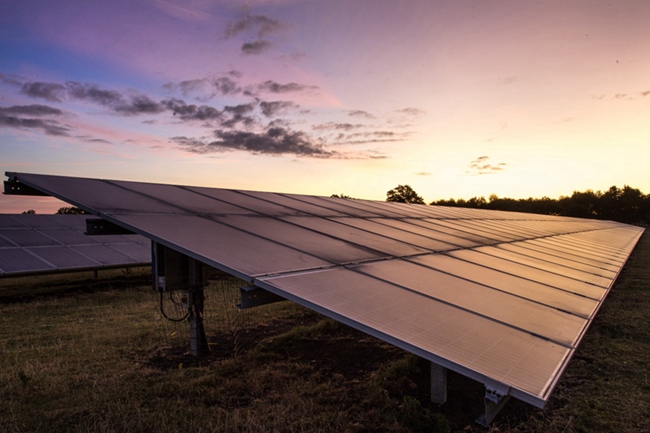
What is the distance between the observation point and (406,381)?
5738mm

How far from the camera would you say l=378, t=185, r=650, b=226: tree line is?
4240 inches

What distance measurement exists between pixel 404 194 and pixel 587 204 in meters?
50.9

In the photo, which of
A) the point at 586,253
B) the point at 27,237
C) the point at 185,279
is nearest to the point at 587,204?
the point at 586,253

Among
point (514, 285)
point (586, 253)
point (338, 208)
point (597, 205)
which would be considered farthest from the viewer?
point (597, 205)

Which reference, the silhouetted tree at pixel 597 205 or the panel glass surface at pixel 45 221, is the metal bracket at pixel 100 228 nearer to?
the panel glass surface at pixel 45 221

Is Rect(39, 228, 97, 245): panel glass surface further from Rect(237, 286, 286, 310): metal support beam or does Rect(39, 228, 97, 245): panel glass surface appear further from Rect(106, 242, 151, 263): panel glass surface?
Rect(237, 286, 286, 310): metal support beam

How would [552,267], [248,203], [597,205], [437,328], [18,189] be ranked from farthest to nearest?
[597,205]
[552,267]
[248,203]
[18,189]
[437,328]

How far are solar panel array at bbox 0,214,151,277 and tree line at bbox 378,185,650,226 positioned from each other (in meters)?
91.2

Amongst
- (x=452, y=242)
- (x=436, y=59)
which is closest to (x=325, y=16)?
(x=436, y=59)

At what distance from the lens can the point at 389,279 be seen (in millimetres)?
4875

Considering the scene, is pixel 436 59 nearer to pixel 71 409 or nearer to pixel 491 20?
pixel 491 20

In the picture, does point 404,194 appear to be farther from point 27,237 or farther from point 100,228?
point 100,228

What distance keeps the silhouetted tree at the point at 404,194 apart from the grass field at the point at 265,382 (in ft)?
343

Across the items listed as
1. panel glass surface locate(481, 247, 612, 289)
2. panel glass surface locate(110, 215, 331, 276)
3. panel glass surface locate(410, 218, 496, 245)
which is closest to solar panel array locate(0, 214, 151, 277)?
panel glass surface locate(110, 215, 331, 276)
